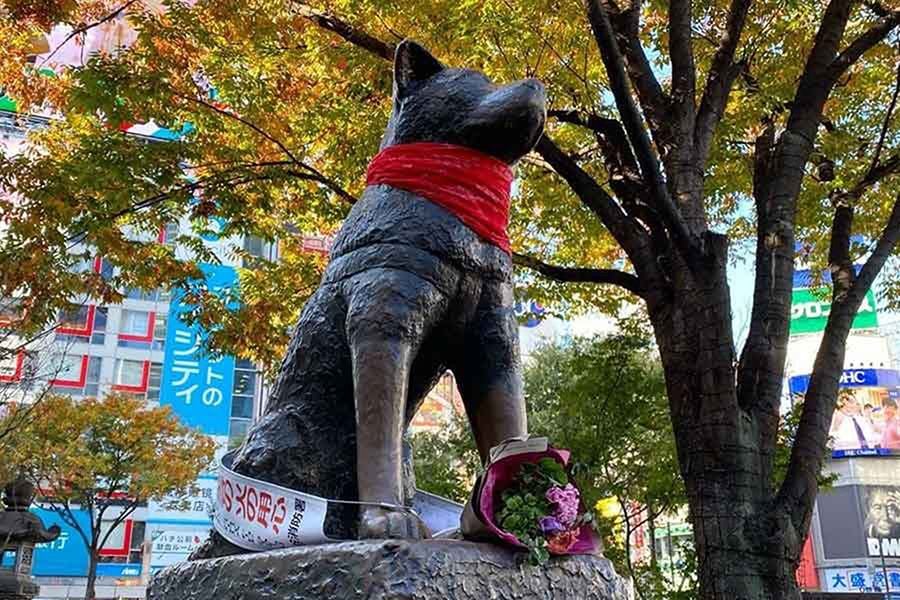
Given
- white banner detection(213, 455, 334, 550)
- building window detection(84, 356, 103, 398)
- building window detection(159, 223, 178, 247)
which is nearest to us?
white banner detection(213, 455, 334, 550)

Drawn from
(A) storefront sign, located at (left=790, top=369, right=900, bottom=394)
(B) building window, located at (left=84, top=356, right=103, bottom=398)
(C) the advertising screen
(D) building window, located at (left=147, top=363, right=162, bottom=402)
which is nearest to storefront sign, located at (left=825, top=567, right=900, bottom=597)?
(C) the advertising screen

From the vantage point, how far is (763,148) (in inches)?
280

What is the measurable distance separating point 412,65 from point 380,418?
1.04m

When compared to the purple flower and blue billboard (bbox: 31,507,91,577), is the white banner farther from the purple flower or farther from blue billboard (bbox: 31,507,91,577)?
blue billboard (bbox: 31,507,91,577)

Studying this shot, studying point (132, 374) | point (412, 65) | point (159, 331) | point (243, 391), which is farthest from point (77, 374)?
point (412, 65)

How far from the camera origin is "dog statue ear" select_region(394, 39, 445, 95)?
2.33 meters

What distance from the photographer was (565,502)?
68.9 inches

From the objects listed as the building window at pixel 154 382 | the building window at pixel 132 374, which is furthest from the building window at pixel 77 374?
the building window at pixel 154 382

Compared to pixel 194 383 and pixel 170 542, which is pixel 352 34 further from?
pixel 170 542

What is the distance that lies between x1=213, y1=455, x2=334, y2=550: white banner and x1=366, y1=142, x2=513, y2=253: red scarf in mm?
808

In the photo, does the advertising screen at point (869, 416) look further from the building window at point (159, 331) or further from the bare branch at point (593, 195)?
the bare branch at point (593, 195)

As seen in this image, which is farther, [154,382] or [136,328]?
[136,328]

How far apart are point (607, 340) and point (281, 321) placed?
4086 mm

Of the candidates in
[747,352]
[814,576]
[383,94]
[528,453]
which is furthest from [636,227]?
[814,576]
